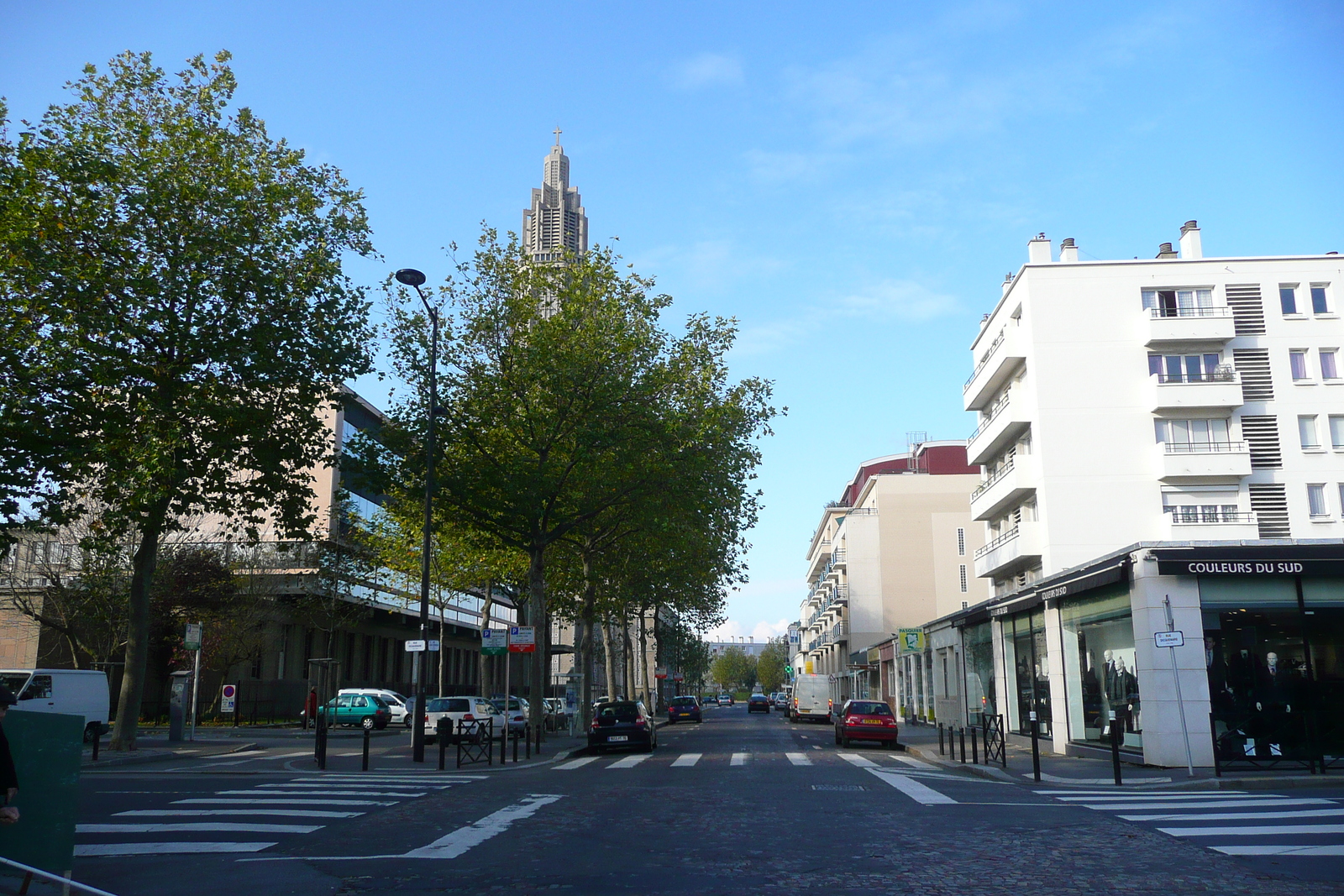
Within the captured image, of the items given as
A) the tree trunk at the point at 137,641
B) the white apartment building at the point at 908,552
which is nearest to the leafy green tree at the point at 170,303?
the tree trunk at the point at 137,641

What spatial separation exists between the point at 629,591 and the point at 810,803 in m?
36.0

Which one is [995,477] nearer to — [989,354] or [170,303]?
[989,354]

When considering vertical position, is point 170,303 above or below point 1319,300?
below

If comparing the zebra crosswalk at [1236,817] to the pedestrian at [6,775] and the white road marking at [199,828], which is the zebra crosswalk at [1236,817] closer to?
the white road marking at [199,828]

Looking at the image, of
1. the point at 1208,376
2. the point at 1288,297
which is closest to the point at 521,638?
the point at 1208,376

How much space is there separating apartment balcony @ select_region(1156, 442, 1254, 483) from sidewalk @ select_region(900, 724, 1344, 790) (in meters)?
19.2

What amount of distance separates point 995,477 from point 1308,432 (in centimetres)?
1204

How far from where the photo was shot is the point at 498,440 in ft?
107

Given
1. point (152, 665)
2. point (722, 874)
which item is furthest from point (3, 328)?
point (152, 665)

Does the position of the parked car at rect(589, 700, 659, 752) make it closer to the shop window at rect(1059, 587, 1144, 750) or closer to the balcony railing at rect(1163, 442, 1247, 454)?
the shop window at rect(1059, 587, 1144, 750)

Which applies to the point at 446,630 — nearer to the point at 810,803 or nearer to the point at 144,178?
the point at 144,178

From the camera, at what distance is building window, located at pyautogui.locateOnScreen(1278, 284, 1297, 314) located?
41.8 meters

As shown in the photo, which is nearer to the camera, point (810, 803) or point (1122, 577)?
point (810, 803)

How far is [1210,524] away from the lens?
39969 mm
